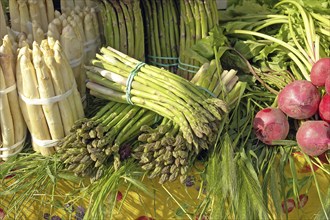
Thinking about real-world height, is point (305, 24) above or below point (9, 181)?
above

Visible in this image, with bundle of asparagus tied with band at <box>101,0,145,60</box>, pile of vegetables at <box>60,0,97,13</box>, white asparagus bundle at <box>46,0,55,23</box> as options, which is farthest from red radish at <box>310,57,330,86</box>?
white asparagus bundle at <box>46,0,55,23</box>

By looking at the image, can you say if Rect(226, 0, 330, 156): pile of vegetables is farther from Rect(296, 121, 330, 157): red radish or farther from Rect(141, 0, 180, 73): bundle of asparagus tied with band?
Rect(141, 0, 180, 73): bundle of asparagus tied with band

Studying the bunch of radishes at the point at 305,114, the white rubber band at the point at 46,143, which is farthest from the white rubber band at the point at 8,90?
the bunch of radishes at the point at 305,114

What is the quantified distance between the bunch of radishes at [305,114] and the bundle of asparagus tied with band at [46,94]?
79 cm

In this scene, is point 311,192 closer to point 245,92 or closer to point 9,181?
point 245,92

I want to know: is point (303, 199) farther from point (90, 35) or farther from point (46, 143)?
point (90, 35)

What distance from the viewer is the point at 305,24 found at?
2.13m

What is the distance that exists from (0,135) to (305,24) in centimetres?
149

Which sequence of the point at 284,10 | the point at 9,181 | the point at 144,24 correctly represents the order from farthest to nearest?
1. the point at 284,10
2. the point at 144,24
3. the point at 9,181

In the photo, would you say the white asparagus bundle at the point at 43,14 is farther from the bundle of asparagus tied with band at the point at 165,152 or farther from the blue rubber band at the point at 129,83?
the bundle of asparagus tied with band at the point at 165,152

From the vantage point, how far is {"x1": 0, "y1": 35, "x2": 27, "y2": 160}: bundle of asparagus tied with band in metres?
1.69

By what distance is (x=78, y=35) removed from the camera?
1.94m

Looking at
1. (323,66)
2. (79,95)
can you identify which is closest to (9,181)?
(79,95)

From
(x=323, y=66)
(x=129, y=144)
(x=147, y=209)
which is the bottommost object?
(x=147, y=209)
